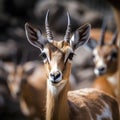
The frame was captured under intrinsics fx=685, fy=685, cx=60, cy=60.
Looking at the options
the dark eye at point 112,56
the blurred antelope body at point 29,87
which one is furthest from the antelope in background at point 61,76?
the blurred antelope body at point 29,87

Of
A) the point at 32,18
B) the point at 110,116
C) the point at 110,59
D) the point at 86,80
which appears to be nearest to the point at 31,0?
the point at 32,18

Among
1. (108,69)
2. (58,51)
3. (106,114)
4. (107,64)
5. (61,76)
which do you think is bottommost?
(108,69)

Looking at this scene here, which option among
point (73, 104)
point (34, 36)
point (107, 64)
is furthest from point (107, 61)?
point (34, 36)

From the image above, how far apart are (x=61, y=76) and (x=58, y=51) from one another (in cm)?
29

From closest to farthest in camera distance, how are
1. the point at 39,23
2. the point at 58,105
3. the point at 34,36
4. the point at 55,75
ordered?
the point at 55,75
the point at 58,105
the point at 34,36
the point at 39,23

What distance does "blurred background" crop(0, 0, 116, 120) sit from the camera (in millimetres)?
15492

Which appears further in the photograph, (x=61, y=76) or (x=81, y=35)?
(x=81, y=35)

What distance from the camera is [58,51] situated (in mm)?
6742

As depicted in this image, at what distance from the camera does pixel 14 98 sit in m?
14.4

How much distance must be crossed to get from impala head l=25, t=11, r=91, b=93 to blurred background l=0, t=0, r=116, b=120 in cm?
777

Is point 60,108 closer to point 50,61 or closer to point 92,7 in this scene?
point 50,61

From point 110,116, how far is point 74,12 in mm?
12706

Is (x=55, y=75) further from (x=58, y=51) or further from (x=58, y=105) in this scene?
(x=58, y=105)

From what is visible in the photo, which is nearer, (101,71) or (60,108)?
(60,108)
